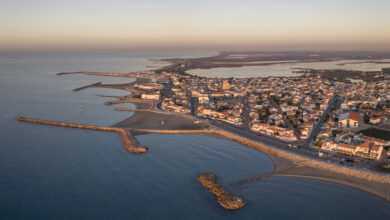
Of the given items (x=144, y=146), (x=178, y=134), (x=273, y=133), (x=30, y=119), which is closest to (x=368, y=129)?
(x=273, y=133)

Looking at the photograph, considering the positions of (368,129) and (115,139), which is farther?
(368,129)

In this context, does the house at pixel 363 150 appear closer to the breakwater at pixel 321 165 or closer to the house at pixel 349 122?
the breakwater at pixel 321 165

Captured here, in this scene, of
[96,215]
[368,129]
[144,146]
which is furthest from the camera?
[368,129]

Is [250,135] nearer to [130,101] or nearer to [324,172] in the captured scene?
[324,172]

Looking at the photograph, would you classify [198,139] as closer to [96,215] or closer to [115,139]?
[115,139]

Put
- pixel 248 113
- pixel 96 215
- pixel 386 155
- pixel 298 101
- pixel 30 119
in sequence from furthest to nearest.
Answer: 1. pixel 298 101
2. pixel 248 113
3. pixel 30 119
4. pixel 386 155
5. pixel 96 215

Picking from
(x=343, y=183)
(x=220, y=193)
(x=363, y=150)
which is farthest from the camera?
(x=363, y=150)

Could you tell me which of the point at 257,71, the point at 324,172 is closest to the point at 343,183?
the point at 324,172
